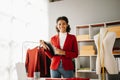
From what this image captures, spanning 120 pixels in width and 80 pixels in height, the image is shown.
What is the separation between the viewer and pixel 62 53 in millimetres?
2289

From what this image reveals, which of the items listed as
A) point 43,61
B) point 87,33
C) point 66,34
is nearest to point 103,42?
point 66,34

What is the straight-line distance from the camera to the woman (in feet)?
7.57

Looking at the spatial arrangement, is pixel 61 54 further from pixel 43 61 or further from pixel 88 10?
pixel 88 10

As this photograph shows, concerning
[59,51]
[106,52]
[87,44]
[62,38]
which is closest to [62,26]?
[62,38]

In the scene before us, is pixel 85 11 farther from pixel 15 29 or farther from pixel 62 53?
pixel 62 53

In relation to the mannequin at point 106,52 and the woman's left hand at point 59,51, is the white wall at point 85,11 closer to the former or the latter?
the mannequin at point 106,52

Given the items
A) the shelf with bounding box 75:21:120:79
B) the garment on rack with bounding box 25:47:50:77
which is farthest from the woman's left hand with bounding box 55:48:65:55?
the shelf with bounding box 75:21:120:79

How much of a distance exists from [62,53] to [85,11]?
258 cm

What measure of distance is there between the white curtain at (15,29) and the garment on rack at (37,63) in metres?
0.31

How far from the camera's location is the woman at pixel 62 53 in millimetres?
2307

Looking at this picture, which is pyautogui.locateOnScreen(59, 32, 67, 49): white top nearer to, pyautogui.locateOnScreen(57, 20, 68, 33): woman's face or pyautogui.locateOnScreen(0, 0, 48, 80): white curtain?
pyautogui.locateOnScreen(57, 20, 68, 33): woman's face

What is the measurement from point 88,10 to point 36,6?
4.28 feet

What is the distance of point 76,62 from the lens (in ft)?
14.1

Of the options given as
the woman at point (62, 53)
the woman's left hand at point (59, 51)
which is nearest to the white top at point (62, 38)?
the woman at point (62, 53)
